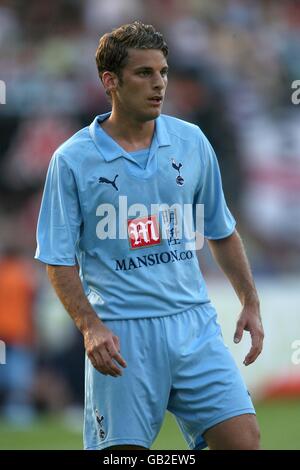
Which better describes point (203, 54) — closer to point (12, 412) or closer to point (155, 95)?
point (12, 412)

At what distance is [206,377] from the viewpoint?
5117 millimetres

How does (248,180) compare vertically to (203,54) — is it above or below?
below

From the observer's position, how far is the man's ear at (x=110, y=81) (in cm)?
523

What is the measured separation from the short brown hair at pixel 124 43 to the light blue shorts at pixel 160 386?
118cm

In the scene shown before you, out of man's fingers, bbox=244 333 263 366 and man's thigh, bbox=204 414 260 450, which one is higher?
man's fingers, bbox=244 333 263 366

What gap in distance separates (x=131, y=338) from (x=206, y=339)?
351 mm

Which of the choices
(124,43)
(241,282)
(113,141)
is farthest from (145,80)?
(241,282)

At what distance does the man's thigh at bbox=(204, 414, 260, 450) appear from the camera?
195 inches

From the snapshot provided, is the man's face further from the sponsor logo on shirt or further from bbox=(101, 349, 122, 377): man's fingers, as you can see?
bbox=(101, 349, 122, 377): man's fingers

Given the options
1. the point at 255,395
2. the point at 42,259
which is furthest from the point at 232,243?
the point at 255,395

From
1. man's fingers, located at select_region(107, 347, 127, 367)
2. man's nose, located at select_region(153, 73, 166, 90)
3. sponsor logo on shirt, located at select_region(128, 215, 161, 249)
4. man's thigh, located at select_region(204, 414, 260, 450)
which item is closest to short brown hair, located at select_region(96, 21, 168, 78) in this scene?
man's nose, located at select_region(153, 73, 166, 90)

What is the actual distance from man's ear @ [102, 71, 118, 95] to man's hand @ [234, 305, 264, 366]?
1.20 metres

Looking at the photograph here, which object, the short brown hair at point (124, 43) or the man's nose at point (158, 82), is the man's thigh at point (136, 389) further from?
the short brown hair at point (124, 43)
